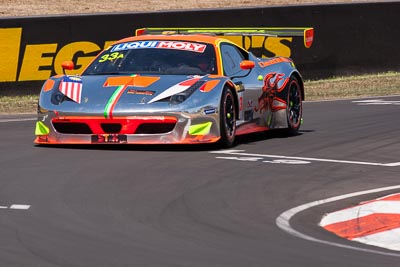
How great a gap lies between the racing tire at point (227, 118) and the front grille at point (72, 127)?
1.37 metres

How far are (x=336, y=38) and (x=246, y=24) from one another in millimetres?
2005

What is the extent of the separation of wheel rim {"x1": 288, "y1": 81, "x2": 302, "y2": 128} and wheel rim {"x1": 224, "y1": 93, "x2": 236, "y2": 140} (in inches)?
70.7

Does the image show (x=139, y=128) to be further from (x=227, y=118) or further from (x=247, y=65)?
(x=247, y=65)

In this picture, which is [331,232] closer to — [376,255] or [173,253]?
[376,255]

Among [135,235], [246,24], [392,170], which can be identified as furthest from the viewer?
[246,24]

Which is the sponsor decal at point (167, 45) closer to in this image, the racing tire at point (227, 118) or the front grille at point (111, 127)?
the racing tire at point (227, 118)

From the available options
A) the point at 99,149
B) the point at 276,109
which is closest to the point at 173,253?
the point at 99,149

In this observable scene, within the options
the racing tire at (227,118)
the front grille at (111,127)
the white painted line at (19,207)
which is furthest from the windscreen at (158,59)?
the white painted line at (19,207)

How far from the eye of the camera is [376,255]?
682 centimetres

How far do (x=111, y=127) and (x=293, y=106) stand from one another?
3268mm

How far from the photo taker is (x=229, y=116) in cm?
1252

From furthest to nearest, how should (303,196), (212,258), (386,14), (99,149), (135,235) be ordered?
1. (386,14)
2. (99,149)
3. (303,196)
4. (135,235)
5. (212,258)

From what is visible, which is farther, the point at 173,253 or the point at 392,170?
the point at 392,170

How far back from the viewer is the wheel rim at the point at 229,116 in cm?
1238
